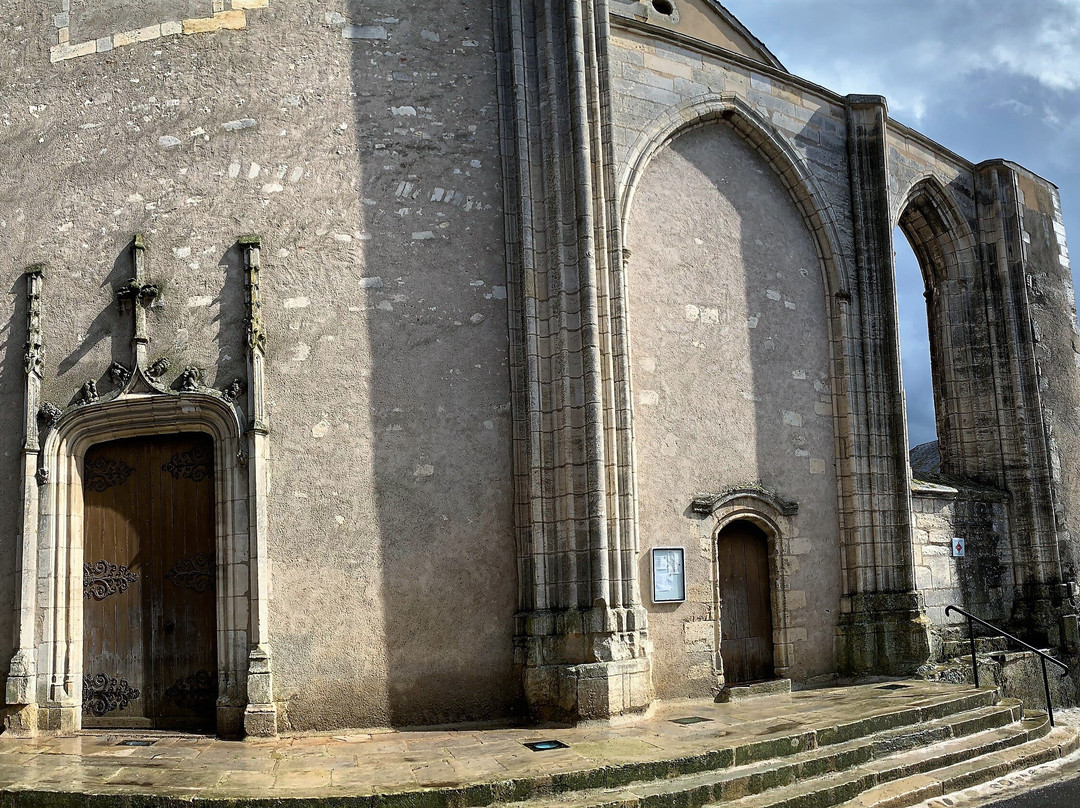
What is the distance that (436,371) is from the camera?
8.42 metres

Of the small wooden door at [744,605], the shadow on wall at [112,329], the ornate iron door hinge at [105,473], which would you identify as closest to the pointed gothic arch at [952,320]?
the small wooden door at [744,605]

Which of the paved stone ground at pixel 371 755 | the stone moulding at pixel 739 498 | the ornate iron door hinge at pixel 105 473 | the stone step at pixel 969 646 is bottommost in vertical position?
the paved stone ground at pixel 371 755

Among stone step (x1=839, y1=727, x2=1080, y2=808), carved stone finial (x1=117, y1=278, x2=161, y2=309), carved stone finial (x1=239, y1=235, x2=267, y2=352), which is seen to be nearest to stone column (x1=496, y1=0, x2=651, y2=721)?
stone step (x1=839, y1=727, x2=1080, y2=808)

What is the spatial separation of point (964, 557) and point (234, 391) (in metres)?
8.04

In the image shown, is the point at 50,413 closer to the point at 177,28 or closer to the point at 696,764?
the point at 177,28

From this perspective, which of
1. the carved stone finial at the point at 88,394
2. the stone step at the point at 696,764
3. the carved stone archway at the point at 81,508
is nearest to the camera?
the stone step at the point at 696,764

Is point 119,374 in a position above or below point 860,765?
above

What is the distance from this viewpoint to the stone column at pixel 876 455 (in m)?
10.1

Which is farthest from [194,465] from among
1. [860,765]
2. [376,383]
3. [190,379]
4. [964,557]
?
[964,557]

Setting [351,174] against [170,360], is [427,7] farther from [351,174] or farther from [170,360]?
[170,360]

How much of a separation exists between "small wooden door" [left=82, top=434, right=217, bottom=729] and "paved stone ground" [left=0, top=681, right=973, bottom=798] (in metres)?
0.35

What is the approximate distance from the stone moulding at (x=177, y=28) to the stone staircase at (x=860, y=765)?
6.78 meters

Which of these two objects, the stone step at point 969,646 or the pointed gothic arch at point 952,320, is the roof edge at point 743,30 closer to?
the pointed gothic arch at point 952,320

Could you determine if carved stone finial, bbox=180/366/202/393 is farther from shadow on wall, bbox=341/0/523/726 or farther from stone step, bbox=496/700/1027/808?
stone step, bbox=496/700/1027/808
